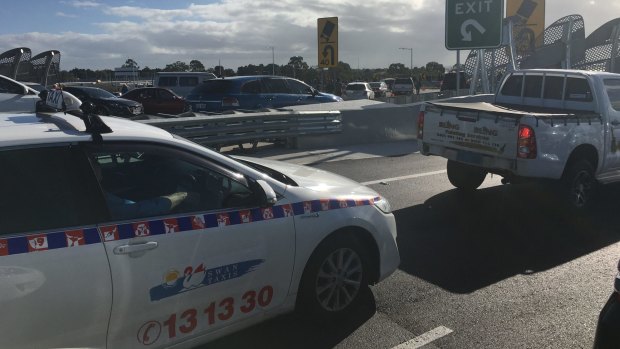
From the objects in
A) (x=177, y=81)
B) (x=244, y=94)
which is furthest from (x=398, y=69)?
(x=244, y=94)

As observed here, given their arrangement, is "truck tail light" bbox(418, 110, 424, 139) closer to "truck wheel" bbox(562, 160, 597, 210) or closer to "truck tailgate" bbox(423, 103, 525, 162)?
"truck tailgate" bbox(423, 103, 525, 162)

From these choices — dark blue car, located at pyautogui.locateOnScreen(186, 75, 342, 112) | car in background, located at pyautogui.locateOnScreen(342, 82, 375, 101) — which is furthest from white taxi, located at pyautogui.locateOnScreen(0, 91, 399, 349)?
car in background, located at pyautogui.locateOnScreen(342, 82, 375, 101)

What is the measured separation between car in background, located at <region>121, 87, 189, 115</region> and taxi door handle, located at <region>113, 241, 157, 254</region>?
17.9 meters

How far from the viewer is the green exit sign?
44.9 ft

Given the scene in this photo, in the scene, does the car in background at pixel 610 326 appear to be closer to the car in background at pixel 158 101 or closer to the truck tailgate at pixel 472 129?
the truck tailgate at pixel 472 129

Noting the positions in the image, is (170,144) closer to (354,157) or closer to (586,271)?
(586,271)

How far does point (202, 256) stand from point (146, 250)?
0.33 meters

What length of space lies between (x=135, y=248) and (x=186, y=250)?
11.5 inches

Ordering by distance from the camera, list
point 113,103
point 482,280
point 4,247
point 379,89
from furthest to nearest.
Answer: point 379,89 → point 113,103 → point 482,280 → point 4,247

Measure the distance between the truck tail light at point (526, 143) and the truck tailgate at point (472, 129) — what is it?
6cm

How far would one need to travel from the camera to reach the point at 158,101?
20453 millimetres

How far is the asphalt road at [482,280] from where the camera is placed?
379 cm

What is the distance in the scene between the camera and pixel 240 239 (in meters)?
3.29

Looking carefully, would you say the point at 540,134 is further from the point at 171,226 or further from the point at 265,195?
the point at 171,226
